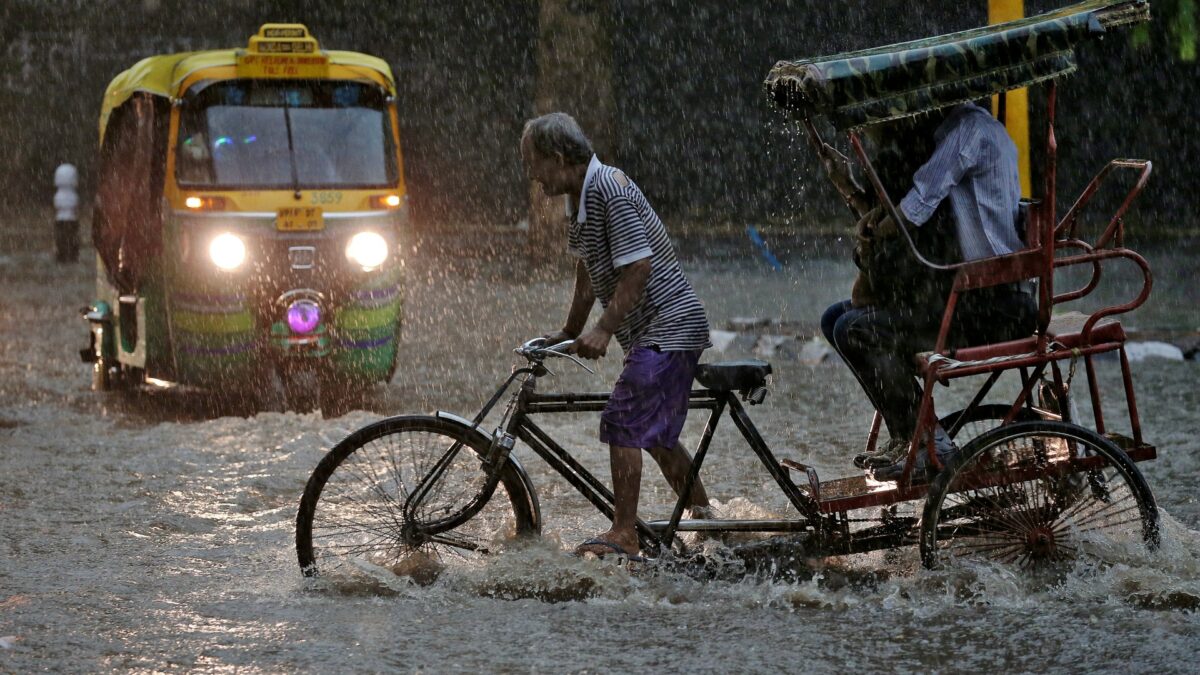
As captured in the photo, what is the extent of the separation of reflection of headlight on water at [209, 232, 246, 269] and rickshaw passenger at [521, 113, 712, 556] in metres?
3.95

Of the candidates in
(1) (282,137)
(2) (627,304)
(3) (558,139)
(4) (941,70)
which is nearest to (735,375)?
(2) (627,304)

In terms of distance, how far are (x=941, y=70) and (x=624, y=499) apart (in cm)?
171

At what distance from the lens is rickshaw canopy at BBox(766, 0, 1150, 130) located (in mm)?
4918

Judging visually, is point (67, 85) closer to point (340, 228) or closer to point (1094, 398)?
point (340, 228)

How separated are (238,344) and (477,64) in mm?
11166

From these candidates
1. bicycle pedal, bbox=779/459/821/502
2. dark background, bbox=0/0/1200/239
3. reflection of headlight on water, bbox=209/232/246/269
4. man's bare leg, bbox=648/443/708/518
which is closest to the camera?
bicycle pedal, bbox=779/459/821/502

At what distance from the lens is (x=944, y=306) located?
518 cm

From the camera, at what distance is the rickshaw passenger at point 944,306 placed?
503 cm

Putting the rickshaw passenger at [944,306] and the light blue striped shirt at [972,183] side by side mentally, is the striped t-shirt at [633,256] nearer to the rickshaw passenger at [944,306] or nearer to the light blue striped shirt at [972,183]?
the rickshaw passenger at [944,306]

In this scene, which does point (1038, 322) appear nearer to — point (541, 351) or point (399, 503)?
point (541, 351)

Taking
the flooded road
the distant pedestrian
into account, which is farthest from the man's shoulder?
the distant pedestrian

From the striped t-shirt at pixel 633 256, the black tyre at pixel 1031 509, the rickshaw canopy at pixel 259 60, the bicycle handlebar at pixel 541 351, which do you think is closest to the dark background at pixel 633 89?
the rickshaw canopy at pixel 259 60

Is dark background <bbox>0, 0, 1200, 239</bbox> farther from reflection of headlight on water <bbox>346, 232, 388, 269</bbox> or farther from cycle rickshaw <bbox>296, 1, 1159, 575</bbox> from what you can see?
cycle rickshaw <bbox>296, 1, 1159, 575</bbox>

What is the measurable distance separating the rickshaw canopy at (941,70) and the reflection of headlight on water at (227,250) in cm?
453
